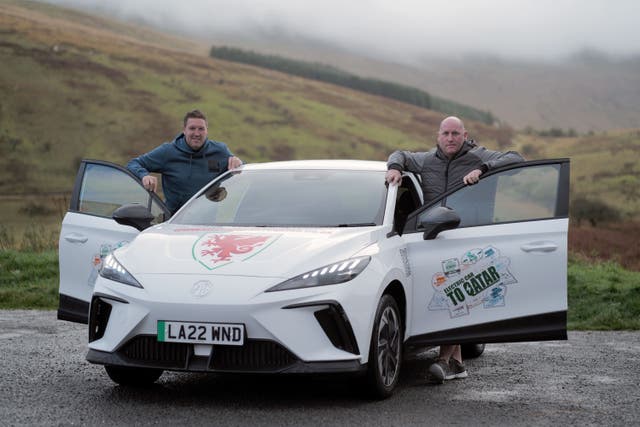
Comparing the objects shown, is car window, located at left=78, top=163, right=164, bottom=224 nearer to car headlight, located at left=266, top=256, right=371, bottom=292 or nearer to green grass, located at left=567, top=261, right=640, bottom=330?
car headlight, located at left=266, top=256, right=371, bottom=292

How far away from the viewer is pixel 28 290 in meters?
13.6

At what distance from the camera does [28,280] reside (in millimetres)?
14484

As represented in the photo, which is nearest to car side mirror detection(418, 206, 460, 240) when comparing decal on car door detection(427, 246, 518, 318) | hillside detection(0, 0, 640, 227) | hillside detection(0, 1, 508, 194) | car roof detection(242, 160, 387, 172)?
decal on car door detection(427, 246, 518, 318)

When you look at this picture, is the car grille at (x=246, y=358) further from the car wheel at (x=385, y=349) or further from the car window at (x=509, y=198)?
the car window at (x=509, y=198)

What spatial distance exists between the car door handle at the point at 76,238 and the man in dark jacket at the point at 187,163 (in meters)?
1.48

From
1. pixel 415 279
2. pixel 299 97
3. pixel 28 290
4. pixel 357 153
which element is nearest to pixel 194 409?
pixel 415 279

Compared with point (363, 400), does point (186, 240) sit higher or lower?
higher

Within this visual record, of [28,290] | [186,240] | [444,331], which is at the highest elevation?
[186,240]

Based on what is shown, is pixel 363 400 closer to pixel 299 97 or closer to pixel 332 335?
pixel 332 335

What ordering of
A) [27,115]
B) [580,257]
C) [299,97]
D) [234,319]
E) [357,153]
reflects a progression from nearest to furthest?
[234,319] < [580,257] < [27,115] < [357,153] < [299,97]

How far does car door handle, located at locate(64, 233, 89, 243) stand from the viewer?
24.9ft

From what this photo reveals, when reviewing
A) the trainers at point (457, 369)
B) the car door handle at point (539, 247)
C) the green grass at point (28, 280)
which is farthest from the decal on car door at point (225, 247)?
the green grass at point (28, 280)

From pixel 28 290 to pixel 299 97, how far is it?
451 feet

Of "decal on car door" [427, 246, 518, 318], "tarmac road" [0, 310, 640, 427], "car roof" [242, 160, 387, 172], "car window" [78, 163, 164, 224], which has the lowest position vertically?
"tarmac road" [0, 310, 640, 427]
